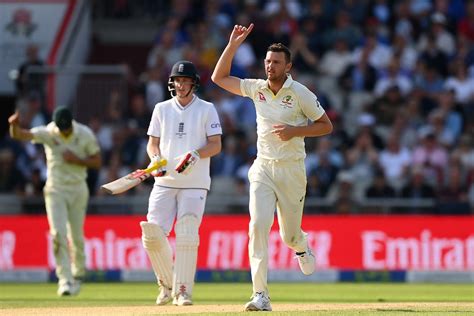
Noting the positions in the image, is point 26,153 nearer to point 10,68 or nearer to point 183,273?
point 10,68

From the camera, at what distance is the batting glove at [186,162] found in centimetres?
1170

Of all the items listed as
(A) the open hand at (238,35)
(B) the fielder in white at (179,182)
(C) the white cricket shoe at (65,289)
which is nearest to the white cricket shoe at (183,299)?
(B) the fielder in white at (179,182)

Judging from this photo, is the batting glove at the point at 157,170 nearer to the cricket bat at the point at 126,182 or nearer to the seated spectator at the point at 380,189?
the cricket bat at the point at 126,182

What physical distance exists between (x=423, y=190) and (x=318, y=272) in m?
2.25

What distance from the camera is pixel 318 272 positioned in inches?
774

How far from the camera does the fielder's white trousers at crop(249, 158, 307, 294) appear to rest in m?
11.4

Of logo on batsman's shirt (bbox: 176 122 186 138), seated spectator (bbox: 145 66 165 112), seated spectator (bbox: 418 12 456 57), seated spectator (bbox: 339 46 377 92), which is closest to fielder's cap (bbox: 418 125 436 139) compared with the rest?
seated spectator (bbox: 339 46 377 92)

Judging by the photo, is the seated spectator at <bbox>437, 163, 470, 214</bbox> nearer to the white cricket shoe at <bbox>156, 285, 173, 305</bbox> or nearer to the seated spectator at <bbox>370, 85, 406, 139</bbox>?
the seated spectator at <bbox>370, 85, 406, 139</bbox>

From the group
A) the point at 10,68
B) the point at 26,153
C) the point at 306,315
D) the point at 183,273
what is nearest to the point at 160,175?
the point at 183,273

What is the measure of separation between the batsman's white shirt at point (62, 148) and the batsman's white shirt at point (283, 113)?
447 centimetres

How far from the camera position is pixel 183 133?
12.4 metres

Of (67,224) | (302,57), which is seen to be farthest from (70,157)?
(302,57)

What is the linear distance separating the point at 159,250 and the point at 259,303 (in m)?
1.48

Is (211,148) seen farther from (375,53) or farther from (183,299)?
(375,53)
